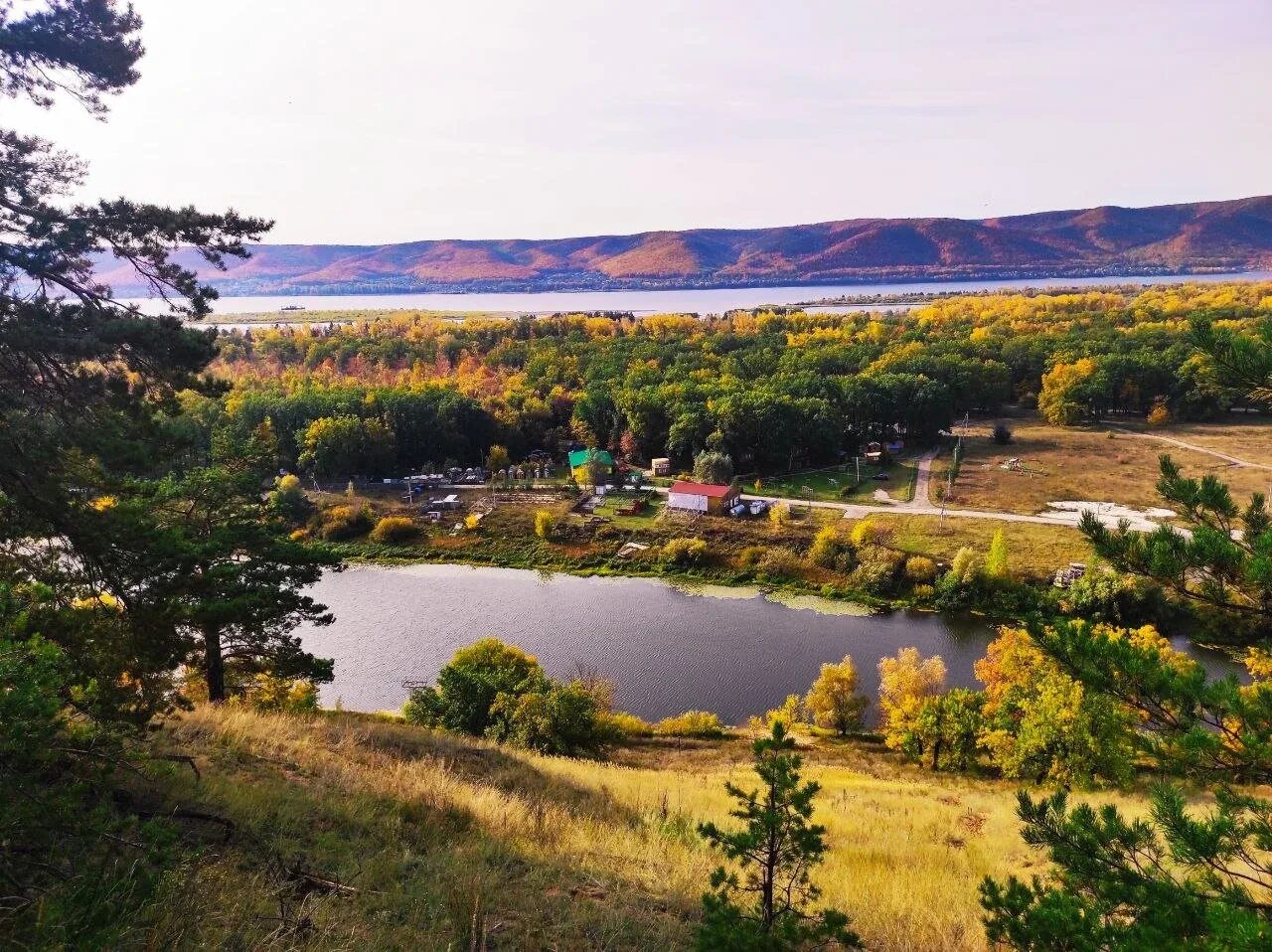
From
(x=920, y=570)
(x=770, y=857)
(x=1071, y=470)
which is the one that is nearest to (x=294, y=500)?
(x=920, y=570)

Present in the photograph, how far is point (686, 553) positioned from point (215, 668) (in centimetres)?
2412

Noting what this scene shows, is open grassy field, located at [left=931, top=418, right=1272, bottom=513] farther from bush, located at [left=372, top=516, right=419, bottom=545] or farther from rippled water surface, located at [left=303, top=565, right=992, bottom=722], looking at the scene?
bush, located at [left=372, top=516, right=419, bottom=545]

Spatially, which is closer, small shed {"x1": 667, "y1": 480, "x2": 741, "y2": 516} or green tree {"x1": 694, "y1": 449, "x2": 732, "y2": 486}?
small shed {"x1": 667, "y1": 480, "x2": 741, "y2": 516}

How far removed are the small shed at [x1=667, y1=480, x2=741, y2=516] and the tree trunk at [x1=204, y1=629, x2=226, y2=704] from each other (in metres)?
28.9

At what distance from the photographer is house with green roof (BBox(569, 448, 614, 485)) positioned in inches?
1843

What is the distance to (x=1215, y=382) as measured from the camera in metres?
5.97

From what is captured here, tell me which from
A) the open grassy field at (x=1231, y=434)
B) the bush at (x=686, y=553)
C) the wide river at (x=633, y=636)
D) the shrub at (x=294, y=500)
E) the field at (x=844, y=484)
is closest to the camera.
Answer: the wide river at (x=633, y=636)

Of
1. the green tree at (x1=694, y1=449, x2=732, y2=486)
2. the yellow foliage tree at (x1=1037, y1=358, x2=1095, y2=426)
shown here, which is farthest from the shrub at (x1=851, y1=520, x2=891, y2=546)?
the yellow foliage tree at (x1=1037, y1=358, x2=1095, y2=426)

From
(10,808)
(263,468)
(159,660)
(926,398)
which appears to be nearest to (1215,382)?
(10,808)

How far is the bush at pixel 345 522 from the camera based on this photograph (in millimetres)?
40719

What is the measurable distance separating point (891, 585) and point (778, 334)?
2311 inches

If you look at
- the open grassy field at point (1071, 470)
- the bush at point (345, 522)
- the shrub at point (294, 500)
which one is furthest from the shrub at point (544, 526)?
the open grassy field at point (1071, 470)

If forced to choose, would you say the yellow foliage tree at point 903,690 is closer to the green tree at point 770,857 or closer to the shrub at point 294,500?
the green tree at point 770,857

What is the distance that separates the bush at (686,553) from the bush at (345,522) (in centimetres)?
1789
